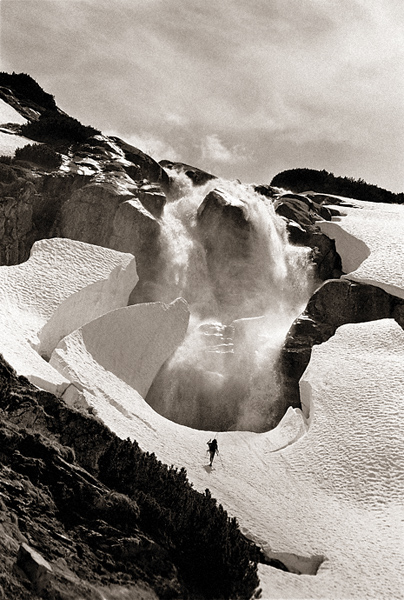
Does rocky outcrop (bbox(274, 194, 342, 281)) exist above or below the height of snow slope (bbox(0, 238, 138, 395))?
above

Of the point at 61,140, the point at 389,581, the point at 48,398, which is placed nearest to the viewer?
the point at 389,581

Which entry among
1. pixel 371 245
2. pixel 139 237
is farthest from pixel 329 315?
pixel 139 237

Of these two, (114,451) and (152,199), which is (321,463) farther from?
(152,199)

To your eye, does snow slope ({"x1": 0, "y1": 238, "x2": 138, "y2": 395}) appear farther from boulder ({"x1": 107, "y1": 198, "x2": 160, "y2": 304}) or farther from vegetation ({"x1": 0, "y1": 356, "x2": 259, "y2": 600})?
vegetation ({"x1": 0, "y1": 356, "x2": 259, "y2": 600})

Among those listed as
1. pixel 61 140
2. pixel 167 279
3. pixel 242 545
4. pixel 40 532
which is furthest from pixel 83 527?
pixel 61 140

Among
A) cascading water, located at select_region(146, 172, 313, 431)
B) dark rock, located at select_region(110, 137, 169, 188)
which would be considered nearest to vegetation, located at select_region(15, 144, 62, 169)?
dark rock, located at select_region(110, 137, 169, 188)

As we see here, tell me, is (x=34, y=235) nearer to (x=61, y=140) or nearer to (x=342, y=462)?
(x=61, y=140)
